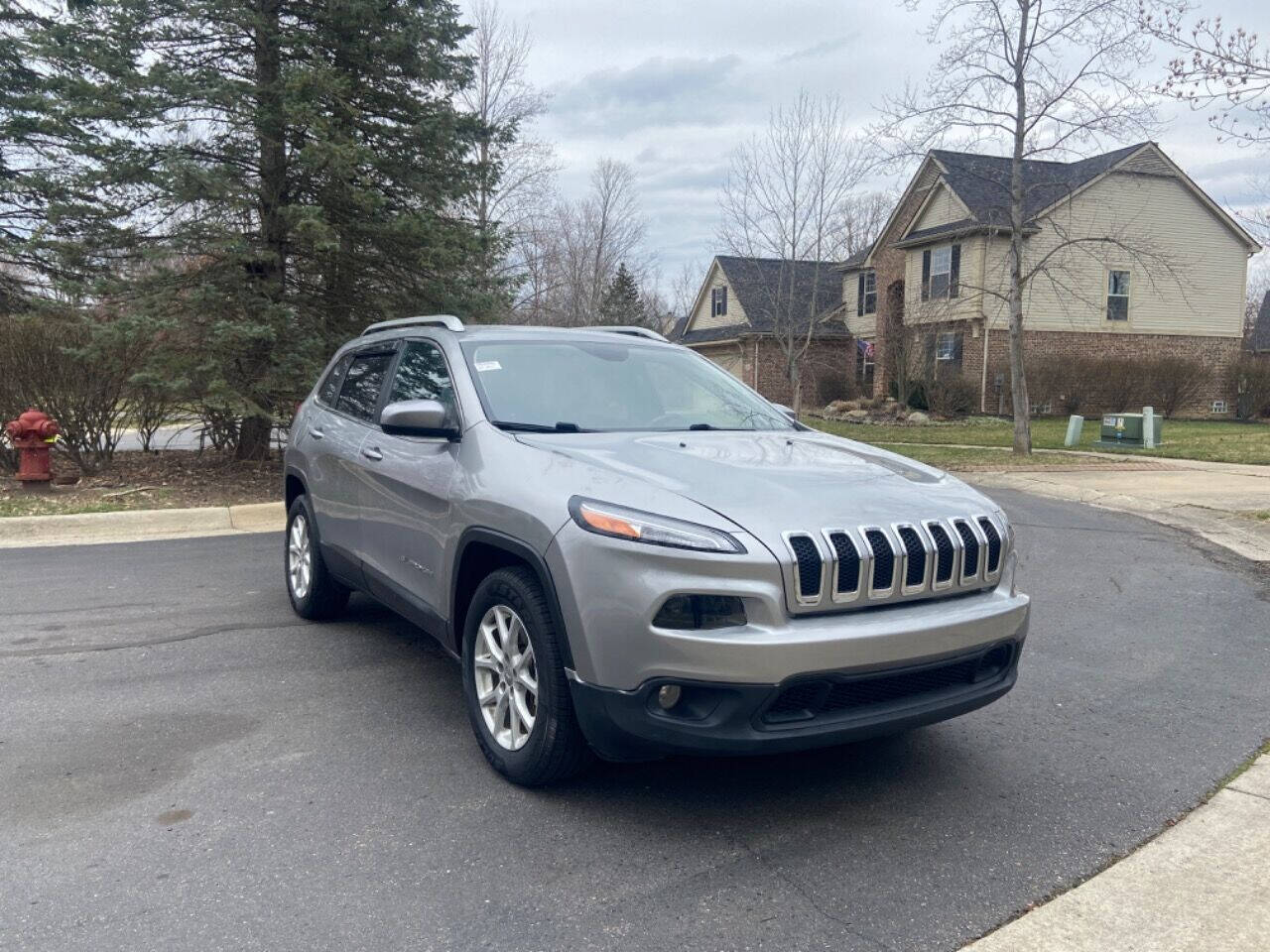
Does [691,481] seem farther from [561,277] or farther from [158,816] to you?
[561,277]

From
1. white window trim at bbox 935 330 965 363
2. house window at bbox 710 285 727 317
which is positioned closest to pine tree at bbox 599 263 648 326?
house window at bbox 710 285 727 317

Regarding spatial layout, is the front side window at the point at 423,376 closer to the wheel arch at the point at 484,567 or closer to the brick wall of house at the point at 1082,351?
the wheel arch at the point at 484,567

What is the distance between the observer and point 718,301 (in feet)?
131

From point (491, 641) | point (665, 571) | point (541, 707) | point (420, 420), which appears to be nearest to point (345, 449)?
point (420, 420)

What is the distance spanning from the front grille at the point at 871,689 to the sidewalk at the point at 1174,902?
0.71m

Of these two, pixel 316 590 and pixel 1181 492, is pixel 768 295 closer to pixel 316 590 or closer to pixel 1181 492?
pixel 1181 492

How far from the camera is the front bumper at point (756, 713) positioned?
2.89m

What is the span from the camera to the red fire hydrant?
31.8 feet

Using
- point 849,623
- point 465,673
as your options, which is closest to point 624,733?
point 849,623

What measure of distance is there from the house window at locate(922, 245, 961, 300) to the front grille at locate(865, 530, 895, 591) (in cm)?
2651

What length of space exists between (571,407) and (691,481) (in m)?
1.19

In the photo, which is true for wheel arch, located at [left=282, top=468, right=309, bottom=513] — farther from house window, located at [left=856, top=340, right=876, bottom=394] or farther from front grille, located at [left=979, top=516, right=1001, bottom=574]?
house window, located at [left=856, top=340, right=876, bottom=394]

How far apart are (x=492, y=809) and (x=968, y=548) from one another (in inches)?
74.5

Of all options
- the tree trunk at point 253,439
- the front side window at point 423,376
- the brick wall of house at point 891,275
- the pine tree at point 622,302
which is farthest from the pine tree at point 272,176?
the pine tree at point 622,302
